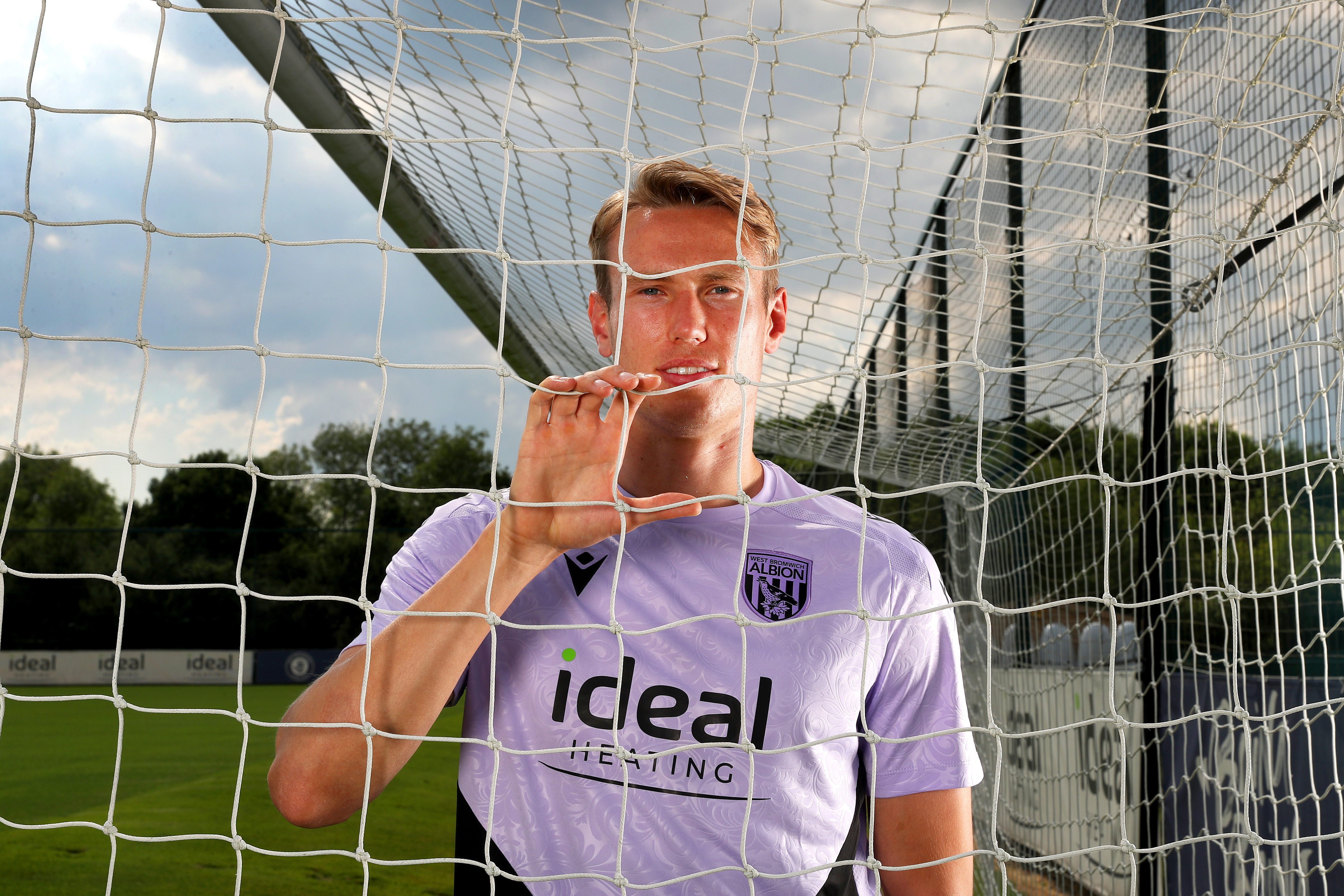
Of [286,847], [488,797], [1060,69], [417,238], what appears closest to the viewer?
[488,797]

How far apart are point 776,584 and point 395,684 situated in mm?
520

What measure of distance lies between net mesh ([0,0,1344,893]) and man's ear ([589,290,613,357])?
0.21 metres

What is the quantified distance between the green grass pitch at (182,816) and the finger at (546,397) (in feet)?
5.20

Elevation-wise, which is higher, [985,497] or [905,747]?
[985,497]

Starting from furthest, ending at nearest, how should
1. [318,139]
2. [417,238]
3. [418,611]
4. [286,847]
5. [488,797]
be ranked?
[286,847], [417,238], [318,139], [488,797], [418,611]

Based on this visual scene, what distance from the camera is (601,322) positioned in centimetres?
140

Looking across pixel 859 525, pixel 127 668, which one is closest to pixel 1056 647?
pixel 859 525

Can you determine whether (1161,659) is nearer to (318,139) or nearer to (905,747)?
(905,747)

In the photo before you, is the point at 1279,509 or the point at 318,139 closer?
the point at 318,139

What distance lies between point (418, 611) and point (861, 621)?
583 millimetres

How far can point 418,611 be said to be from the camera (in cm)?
105

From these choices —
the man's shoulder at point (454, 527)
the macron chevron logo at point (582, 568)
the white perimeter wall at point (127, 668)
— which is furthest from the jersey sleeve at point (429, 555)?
the white perimeter wall at point (127, 668)

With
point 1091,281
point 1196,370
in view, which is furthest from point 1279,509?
point 1091,281

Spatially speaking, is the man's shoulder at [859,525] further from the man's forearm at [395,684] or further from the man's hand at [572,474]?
the man's forearm at [395,684]
